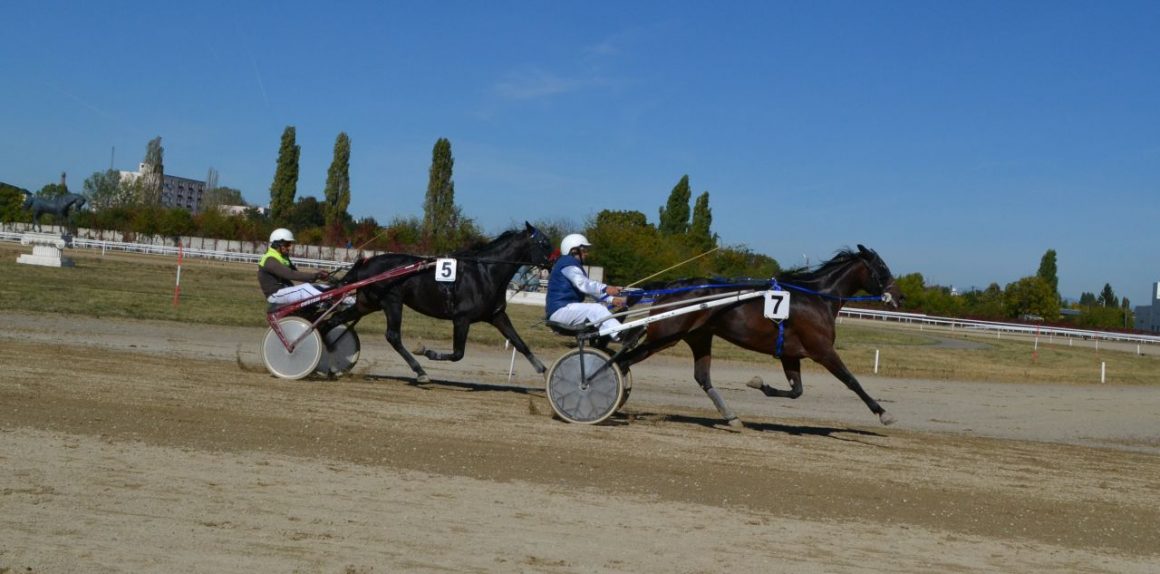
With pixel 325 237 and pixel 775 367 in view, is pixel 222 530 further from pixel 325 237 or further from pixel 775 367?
pixel 325 237

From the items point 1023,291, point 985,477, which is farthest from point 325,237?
point 985,477

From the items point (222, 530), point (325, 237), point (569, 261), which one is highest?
point (325, 237)

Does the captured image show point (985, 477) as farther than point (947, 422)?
No

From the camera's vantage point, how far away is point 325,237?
261 ft

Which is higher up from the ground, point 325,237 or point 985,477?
point 325,237

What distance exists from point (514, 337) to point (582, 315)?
229 centimetres

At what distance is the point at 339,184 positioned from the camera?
93.4 m

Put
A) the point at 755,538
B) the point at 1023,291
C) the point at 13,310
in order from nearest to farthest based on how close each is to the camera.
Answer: the point at 755,538
the point at 13,310
the point at 1023,291

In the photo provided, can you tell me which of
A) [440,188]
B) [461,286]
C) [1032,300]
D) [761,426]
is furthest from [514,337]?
[1032,300]

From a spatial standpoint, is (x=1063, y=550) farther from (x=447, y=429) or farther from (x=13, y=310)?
(x=13, y=310)

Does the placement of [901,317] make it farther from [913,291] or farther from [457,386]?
[457,386]

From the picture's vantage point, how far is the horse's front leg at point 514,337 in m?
13.3

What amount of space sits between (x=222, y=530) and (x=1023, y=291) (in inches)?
3504

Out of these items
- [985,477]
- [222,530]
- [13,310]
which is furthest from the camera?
[13,310]
